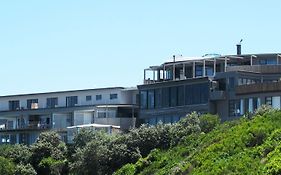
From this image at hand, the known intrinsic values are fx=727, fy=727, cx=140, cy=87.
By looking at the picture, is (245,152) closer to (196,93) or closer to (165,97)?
(196,93)

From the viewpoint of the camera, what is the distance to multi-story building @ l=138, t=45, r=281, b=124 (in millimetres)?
68938

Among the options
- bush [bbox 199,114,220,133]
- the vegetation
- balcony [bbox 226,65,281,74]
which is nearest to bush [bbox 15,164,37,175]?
the vegetation

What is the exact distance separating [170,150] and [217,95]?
20.7m

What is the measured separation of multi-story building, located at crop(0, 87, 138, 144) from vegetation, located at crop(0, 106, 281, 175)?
1412 cm

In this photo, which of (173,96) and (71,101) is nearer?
(173,96)

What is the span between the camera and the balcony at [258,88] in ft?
218

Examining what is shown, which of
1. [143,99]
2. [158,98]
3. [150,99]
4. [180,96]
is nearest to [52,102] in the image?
[143,99]

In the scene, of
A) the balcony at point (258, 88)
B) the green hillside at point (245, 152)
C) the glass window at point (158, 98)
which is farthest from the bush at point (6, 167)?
the green hillside at point (245, 152)

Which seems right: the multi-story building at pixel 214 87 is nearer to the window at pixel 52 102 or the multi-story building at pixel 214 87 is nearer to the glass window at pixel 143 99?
the glass window at pixel 143 99

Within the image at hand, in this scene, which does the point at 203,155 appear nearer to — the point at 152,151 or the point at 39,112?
the point at 152,151

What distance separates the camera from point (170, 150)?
51.5 metres

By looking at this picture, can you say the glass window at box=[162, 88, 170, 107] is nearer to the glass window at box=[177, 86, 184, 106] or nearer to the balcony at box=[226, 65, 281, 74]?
the glass window at box=[177, 86, 184, 106]

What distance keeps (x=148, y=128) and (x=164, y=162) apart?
11.7 m

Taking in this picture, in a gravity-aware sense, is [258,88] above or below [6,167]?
above
